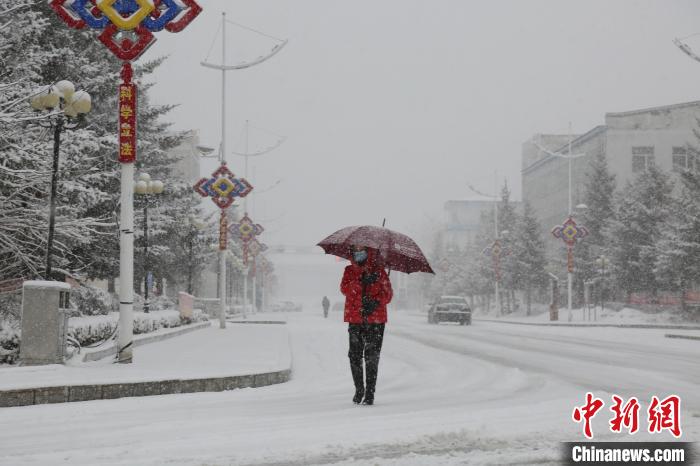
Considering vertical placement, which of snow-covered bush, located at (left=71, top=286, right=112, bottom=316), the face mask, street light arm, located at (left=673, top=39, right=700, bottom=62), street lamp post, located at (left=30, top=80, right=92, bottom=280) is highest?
street light arm, located at (left=673, top=39, right=700, bottom=62)

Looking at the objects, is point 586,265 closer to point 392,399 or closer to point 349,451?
point 392,399

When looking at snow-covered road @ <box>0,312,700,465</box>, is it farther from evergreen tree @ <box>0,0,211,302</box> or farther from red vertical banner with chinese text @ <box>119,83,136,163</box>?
evergreen tree @ <box>0,0,211,302</box>

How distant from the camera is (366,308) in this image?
859 cm

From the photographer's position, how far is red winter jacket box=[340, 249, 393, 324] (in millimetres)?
8594

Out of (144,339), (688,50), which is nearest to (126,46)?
(144,339)

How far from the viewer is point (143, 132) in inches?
1300

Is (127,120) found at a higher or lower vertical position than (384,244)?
higher

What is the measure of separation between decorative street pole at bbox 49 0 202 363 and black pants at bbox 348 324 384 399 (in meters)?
4.48

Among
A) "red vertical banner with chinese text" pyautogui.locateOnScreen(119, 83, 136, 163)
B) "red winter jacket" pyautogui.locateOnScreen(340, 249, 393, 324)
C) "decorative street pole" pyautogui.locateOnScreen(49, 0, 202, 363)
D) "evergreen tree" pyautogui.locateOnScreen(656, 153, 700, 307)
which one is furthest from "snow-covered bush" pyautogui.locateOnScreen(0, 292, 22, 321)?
"evergreen tree" pyautogui.locateOnScreen(656, 153, 700, 307)

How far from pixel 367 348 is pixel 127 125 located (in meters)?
5.87

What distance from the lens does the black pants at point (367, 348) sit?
28.4 ft

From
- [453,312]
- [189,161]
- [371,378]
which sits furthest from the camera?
[189,161]

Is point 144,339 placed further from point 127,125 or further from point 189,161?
point 189,161

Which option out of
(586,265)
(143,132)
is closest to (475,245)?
(586,265)
